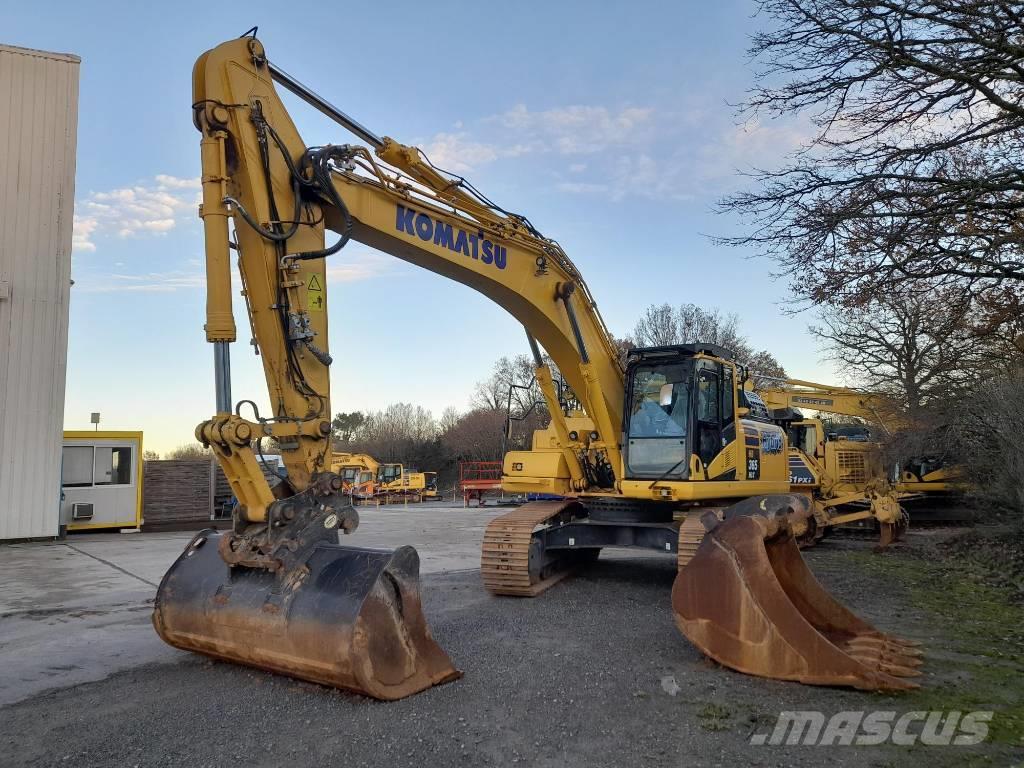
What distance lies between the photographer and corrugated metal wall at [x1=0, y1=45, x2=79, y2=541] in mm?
14367

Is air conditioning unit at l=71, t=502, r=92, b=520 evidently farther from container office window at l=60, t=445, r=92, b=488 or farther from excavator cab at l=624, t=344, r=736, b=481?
excavator cab at l=624, t=344, r=736, b=481

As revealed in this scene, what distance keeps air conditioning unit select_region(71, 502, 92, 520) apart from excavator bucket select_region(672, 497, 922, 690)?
48.4ft

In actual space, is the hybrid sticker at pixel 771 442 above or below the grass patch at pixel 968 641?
above

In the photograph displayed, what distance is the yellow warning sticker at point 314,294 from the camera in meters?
5.70

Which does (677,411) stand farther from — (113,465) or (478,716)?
(113,465)

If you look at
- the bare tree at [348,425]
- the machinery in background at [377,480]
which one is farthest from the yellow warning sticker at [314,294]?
the bare tree at [348,425]

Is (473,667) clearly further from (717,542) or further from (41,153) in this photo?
(41,153)

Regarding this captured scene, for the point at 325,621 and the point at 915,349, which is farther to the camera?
the point at 915,349

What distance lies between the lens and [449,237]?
7.04 meters

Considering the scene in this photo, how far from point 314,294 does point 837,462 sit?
44.0 ft

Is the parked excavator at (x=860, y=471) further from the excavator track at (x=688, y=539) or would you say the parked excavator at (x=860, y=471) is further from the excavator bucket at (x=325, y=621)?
the excavator bucket at (x=325, y=621)

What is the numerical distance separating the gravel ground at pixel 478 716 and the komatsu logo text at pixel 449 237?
11.5ft

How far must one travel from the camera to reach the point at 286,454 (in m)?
5.40

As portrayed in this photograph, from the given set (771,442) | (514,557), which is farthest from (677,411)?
(514,557)
